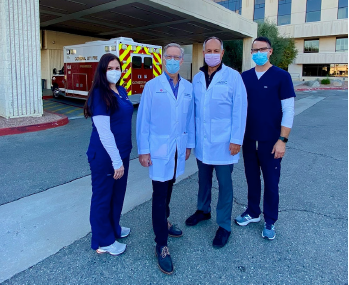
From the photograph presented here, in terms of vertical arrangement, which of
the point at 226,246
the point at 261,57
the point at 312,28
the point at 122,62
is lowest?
the point at 226,246

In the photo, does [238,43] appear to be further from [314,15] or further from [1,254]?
[1,254]

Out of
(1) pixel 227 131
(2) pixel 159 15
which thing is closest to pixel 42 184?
(1) pixel 227 131

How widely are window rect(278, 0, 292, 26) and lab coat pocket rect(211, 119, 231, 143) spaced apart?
159 ft

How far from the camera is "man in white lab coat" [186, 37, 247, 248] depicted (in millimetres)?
2807

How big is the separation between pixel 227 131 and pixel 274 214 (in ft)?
3.40

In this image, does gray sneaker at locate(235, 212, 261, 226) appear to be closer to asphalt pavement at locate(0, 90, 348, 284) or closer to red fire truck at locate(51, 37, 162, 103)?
asphalt pavement at locate(0, 90, 348, 284)

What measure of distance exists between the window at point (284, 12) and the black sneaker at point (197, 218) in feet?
159

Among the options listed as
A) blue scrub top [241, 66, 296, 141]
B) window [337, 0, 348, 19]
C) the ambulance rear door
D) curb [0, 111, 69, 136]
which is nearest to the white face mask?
blue scrub top [241, 66, 296, 141]

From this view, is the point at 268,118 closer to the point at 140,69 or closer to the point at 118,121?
the point at 118,121

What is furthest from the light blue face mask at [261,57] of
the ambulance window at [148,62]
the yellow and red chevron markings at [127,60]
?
the ambulance window at [148,62]

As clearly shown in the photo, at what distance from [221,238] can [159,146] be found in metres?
1.13

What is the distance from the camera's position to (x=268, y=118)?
301cm

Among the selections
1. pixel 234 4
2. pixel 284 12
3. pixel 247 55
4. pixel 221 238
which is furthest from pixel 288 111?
pixel 234 4

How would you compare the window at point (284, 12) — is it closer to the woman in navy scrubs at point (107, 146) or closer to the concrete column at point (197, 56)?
the concrete column at point (197, 56)
